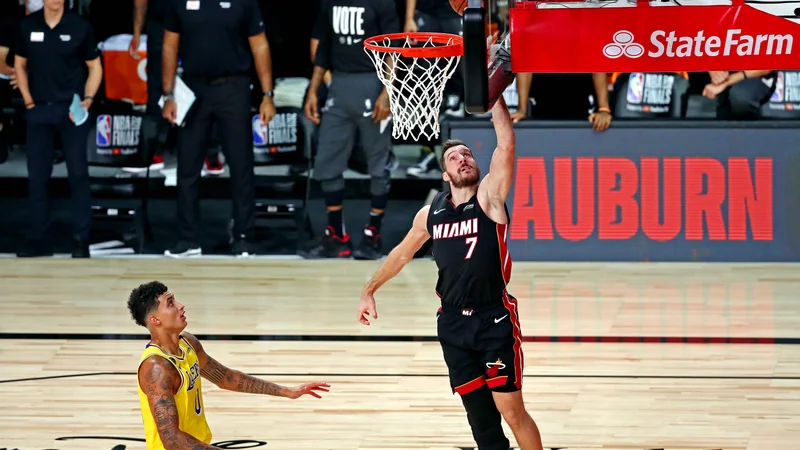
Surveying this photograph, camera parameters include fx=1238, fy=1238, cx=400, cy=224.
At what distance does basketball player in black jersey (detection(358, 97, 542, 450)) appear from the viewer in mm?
5906

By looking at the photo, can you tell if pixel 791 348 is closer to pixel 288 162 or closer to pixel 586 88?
pixel 586 88

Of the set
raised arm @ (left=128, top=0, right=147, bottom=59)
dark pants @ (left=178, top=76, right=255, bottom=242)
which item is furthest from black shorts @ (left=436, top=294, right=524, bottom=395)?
raised arm @ (left=128, top=0, right=147, bottom=59)

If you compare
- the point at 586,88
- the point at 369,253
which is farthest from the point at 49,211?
the point at 586,88

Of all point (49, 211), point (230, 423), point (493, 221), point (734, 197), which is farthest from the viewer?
point (49, 211)

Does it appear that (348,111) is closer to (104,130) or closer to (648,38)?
(104,130)

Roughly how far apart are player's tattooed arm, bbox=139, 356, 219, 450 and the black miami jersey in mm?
1548

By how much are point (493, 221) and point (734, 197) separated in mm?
5989

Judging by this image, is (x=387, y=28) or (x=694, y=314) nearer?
(x=694, y=314)

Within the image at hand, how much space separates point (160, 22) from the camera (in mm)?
12562

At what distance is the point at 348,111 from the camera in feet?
39.1

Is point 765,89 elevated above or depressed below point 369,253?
above

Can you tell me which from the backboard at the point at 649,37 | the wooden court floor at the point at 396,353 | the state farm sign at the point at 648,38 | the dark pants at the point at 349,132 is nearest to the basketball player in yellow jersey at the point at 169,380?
the wooden court floor at the point at 396,353

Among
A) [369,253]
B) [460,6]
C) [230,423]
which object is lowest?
[369,253]

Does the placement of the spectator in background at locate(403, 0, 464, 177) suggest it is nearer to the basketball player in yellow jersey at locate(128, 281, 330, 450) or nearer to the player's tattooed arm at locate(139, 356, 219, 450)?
the basketball player in yellow jersey at locate(128, 281, 330, 450)
